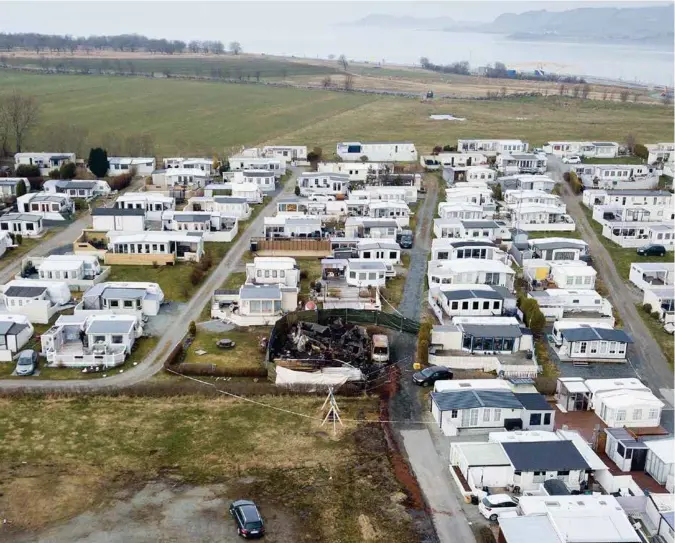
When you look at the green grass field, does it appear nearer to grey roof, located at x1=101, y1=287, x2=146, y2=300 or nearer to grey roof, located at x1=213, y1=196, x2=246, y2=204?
grey roof, located at x1=213, y1=196, x2=246, y2=204

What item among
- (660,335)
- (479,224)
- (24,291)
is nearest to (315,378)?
(24,291)

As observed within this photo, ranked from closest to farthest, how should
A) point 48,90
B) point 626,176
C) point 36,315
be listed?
point 36,315, point 626,176, point 48,90

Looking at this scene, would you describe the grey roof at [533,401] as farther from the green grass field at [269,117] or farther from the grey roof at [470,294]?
the green grass field at [269,117]

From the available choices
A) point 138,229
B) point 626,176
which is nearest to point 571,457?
point 138,229

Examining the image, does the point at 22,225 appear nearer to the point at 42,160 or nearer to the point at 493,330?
the point at 42,160

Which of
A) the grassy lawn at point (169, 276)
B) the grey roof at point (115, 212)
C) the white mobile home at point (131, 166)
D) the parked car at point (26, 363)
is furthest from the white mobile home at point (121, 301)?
the white mobile home at point (131, 166)

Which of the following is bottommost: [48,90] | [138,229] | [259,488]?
[259,488]

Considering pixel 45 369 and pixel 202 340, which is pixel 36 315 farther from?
pixel 202 340
